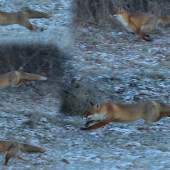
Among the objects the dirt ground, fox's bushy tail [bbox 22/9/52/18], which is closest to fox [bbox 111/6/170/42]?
the dirt ground

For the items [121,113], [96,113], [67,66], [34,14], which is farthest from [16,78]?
[34,14]

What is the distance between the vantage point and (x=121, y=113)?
8648mm

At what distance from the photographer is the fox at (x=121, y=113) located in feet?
27.9

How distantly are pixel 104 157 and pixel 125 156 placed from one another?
417mm

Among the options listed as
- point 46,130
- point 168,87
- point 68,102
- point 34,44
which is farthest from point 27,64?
point 168,87

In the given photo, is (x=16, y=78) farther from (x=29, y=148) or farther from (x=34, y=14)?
(x=34, y=14)

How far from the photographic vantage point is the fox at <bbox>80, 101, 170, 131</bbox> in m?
8.51

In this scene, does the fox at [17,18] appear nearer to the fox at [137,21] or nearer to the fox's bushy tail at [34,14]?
the fox's bushy tail at [34,14]

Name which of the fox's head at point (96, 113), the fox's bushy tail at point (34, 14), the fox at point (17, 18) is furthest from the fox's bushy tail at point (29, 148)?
the fox's bushy tail at point (34, 14)

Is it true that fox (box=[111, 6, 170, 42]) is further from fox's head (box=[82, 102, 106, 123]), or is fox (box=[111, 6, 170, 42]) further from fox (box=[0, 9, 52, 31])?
fox's head (box=[82, 102, 106, 123])

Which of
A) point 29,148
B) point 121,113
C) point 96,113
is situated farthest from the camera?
point 121,113

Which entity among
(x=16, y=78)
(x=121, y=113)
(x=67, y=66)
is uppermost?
(x=16, y=78)

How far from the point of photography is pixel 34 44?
12820mm

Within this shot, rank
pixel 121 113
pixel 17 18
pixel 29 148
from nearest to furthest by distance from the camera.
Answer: pixel 29 148 → pixel 121 113 → pixel 17 18
